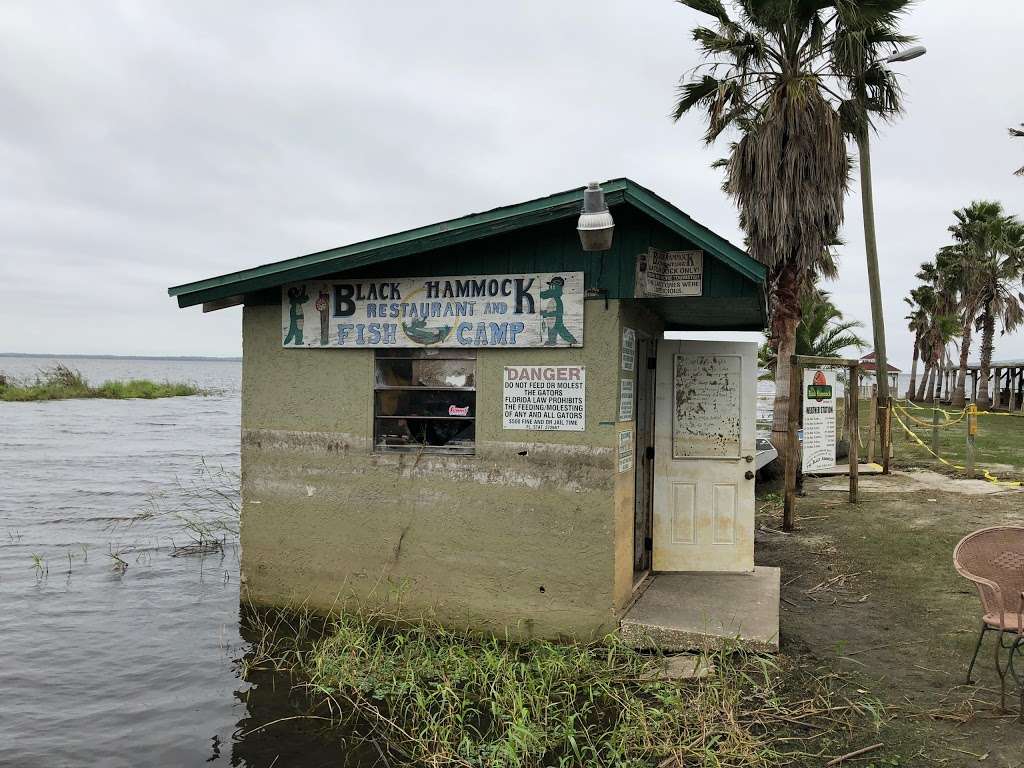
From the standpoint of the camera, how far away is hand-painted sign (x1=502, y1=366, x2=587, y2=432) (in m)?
6.57

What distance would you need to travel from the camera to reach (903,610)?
763cm

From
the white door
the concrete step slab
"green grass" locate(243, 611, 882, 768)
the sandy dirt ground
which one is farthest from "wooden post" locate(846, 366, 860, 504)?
"green grass" locate(243, 611, 882, 768)

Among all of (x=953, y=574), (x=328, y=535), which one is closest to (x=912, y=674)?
(x=953, y=574)

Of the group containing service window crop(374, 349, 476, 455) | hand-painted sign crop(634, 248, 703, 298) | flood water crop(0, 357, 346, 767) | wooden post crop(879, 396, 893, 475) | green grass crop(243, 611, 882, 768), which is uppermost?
hand-painted sign crop(634, 248, 703, 298)

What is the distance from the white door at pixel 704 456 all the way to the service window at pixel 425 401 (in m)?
2.23

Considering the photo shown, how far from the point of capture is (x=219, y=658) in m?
7.34

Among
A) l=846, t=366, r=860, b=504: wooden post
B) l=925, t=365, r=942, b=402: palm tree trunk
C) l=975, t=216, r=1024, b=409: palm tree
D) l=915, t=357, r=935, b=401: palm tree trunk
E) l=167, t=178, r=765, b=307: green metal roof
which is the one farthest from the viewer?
l=915, t=357, r=935, b=401: palm tree trunk

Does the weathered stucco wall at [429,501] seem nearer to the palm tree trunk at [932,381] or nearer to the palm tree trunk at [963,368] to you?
the palm tree trunk at [963,368]

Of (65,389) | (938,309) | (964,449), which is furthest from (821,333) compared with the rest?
(65,389)

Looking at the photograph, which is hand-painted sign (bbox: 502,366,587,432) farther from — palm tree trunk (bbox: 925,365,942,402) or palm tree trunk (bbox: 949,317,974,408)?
palm tree trunk (bbox: 925,365,942,402)

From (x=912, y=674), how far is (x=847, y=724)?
122cm

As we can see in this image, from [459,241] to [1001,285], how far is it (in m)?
39.3

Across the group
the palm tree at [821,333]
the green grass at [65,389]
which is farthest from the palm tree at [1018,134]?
the green grass at [65,389]

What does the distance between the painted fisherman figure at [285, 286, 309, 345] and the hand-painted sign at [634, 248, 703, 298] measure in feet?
9.77
